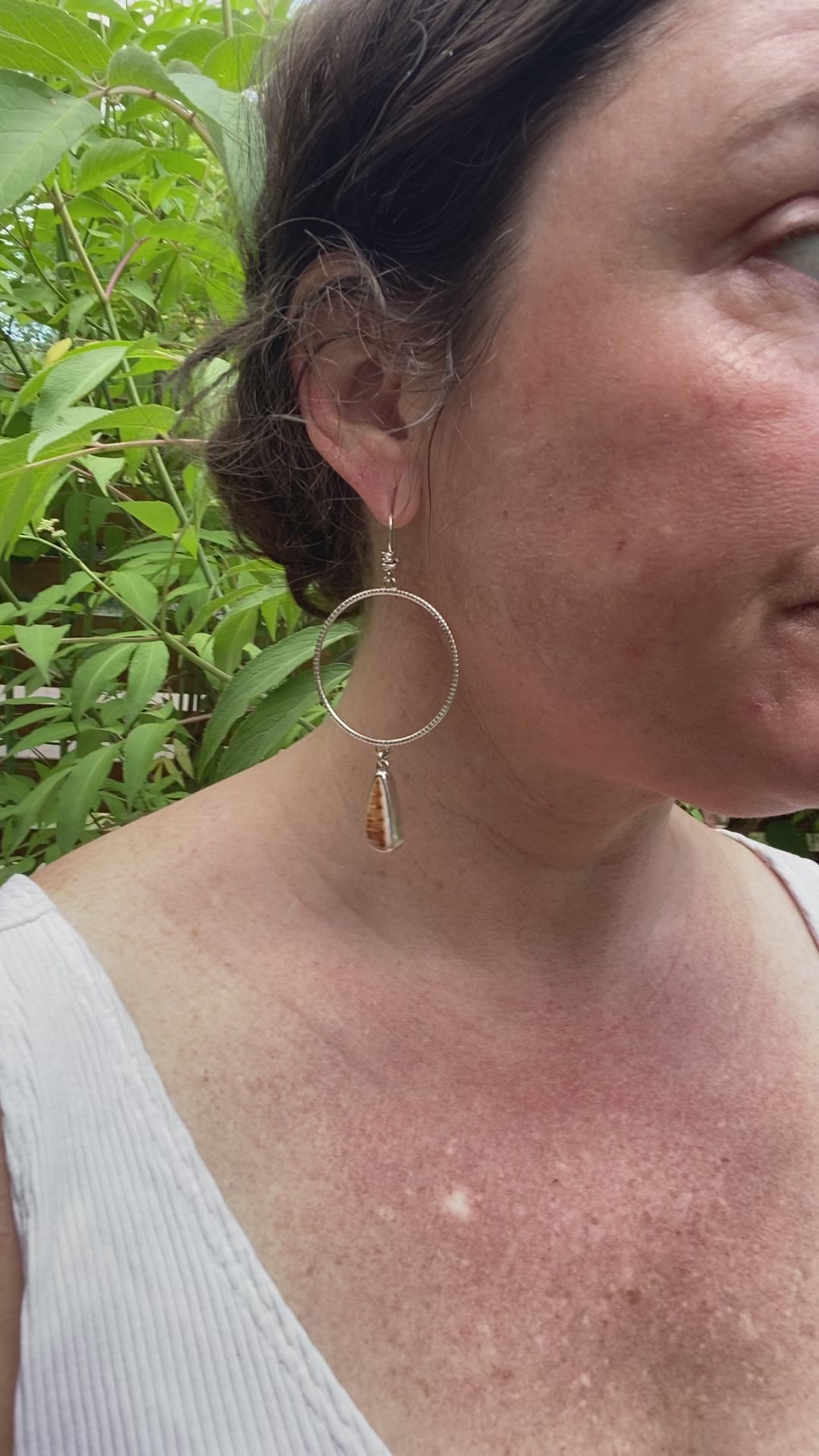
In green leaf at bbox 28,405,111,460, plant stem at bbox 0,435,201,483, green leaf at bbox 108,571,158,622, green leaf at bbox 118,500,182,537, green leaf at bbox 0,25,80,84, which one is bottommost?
green leaf at bbox 108,571,158,622

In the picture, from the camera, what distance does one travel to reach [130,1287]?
2.67ft

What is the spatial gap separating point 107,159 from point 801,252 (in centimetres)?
72

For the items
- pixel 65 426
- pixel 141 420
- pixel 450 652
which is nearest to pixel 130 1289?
pixel 450 652

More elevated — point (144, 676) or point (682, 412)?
point (682, 412)

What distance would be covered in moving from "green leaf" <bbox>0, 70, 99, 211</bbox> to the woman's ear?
234 mm

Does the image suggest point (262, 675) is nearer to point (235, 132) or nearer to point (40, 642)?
point (40, 642)

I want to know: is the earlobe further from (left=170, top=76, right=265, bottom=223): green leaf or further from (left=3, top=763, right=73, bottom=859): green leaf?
(left=3, top=763, right=73, bottom=859): green leaf

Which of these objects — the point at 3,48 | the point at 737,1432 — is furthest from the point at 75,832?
the point at 737,1432

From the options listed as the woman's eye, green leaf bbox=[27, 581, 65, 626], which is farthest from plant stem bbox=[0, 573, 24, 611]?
the woman's eye

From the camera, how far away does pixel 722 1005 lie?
1.08 m

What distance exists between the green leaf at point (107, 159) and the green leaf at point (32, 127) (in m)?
0.21

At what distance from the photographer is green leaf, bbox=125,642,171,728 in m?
1.30

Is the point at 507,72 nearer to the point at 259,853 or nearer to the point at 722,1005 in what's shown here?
the point at 259,853

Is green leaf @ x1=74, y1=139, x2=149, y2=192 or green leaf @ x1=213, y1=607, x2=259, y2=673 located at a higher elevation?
green leaf @ x1=74, y1=139, x2=149, y2=192
